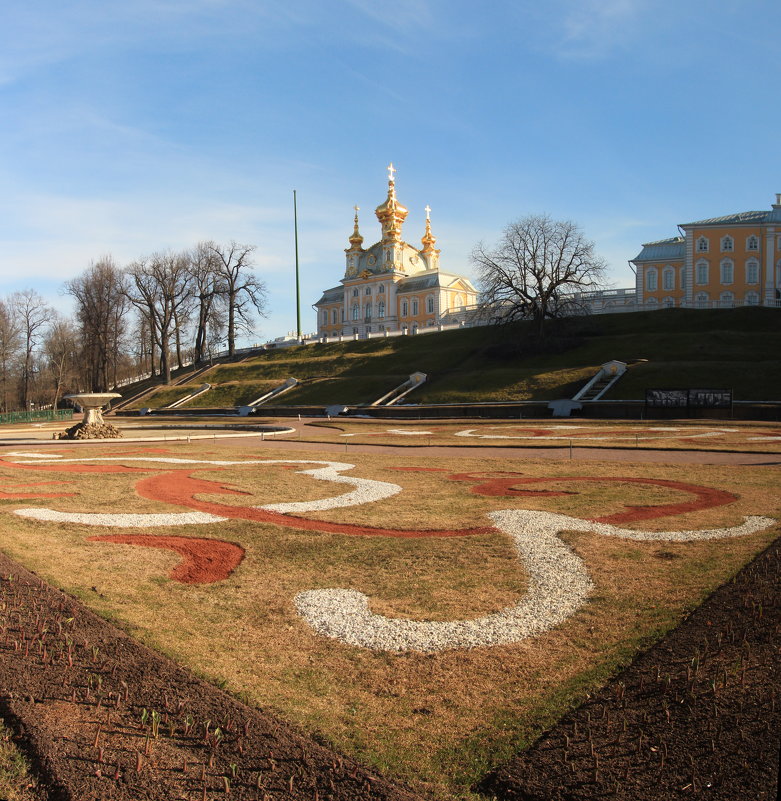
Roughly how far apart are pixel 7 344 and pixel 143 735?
8116 centimetres

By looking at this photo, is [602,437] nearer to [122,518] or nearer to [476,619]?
[122,518]

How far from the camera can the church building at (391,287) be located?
9344 cm

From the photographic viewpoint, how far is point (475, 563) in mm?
8289

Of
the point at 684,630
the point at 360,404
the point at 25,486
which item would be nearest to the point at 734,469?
the point at 684,630

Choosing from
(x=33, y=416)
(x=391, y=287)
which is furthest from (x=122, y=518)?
(x=391, y=287)

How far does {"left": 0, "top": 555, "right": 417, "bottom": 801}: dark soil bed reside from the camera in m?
3.70

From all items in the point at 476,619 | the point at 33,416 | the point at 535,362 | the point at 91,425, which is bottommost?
the point at 33,416

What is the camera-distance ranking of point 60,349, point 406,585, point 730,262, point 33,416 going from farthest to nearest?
point 60,349
point 730,262
point 33,416
point 406,585

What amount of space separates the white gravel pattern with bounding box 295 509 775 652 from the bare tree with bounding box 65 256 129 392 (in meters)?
76.4

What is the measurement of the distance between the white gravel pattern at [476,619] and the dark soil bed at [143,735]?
163 cm

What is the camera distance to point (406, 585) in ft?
24.3

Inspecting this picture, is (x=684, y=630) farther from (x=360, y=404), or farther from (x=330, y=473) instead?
(x=360, y=404)

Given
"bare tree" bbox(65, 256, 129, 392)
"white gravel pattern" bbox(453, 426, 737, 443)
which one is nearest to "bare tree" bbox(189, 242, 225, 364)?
"bare tree" bbox(65, 256, 129, 392)

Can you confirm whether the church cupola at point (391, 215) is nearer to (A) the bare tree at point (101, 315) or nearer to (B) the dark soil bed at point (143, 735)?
(A) the bare tree at point (101, 315)
